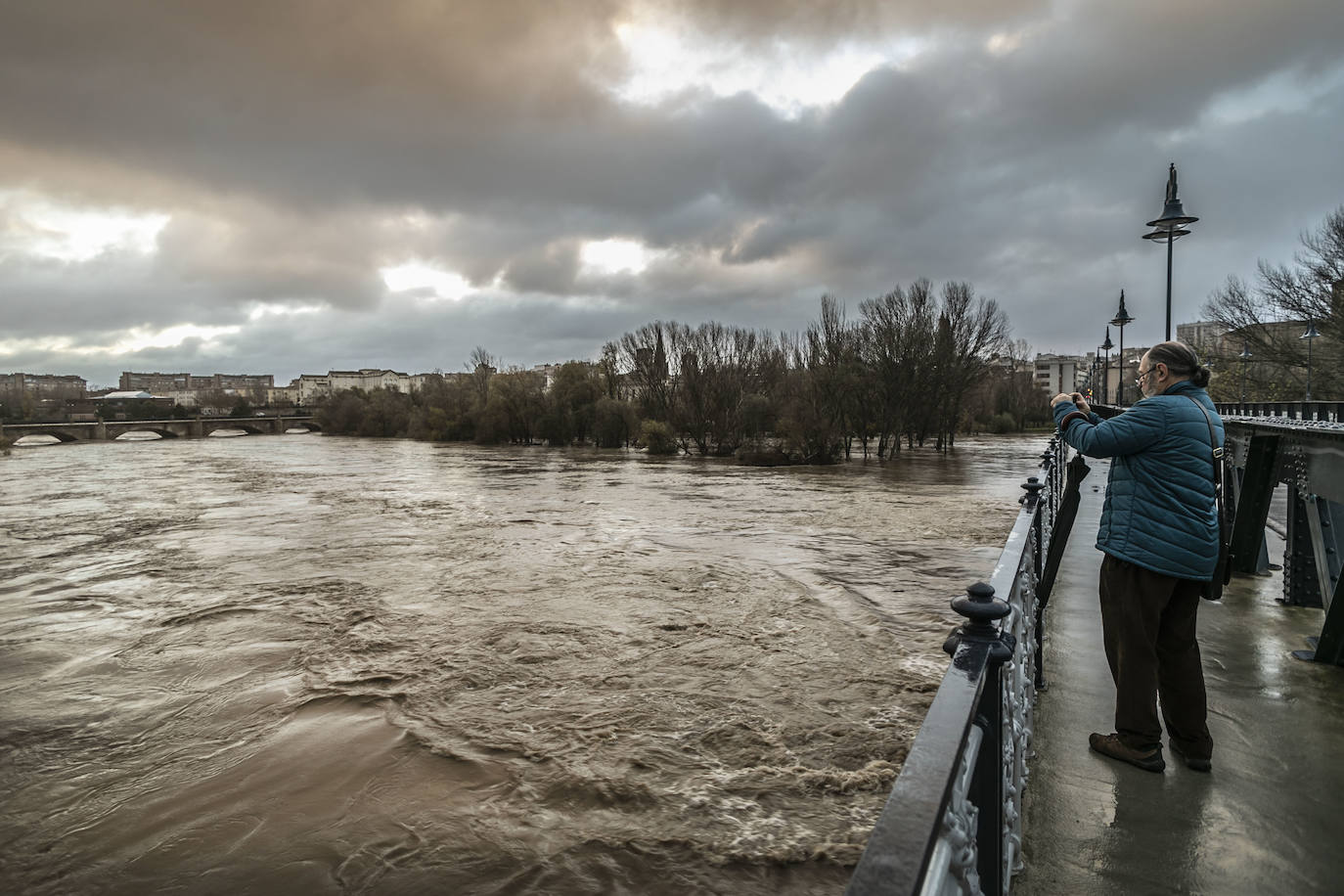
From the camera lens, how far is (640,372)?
60.7m

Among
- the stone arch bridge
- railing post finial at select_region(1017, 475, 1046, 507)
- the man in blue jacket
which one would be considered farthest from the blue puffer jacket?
the stone arch bridge

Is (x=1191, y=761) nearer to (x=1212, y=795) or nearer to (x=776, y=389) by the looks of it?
(x=1212, y=795)

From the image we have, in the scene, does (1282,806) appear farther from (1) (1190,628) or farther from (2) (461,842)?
(2) (461,842)

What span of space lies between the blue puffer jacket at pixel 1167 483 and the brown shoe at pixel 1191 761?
3.08 ft

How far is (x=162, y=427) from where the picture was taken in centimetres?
9806

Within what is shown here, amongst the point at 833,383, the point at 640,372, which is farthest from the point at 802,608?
the point at 640,372

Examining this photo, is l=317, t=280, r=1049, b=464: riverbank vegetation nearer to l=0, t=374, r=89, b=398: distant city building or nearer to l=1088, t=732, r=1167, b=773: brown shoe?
l=1088, t=732, r=1167, b=773: brown shoe

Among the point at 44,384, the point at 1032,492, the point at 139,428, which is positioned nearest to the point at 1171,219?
the point at 1032,492

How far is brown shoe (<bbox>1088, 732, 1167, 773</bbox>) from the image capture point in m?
3.69

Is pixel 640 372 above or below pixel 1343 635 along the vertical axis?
above

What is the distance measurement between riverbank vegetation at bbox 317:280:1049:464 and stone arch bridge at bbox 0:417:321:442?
1921 inches

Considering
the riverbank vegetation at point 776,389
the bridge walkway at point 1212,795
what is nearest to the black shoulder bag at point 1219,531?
the bridge walkway at point 1212,795

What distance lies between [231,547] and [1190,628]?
60.1 feet

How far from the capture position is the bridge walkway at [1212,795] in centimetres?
298
